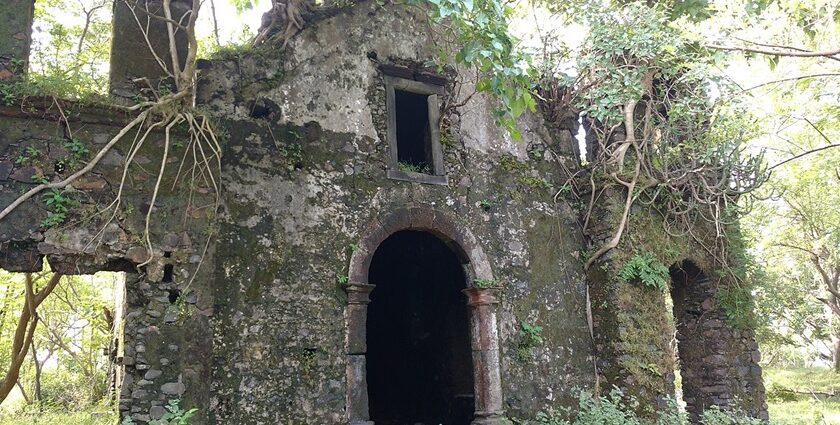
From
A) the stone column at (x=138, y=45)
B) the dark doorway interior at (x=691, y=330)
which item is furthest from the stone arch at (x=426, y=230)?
the dark doorway interior at (x=691, y=330)

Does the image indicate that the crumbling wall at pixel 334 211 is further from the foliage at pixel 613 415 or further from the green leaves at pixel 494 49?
the green leaves at pixel 494 49

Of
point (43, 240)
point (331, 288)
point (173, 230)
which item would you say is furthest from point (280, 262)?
point (43, 240)

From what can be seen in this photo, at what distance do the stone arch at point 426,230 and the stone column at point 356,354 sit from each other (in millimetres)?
173

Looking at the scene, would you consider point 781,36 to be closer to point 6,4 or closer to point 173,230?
point 173,230

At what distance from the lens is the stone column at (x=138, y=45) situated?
5.51 meters

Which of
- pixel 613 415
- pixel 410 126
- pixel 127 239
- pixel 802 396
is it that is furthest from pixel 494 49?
pixel 802 396

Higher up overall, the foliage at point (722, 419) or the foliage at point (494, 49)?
the foliage at point (494, 49)

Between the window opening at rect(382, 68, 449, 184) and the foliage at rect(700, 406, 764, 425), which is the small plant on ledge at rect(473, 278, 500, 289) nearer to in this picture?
the window opening at rect(382, 68, 449, 184)

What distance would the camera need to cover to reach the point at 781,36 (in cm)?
741

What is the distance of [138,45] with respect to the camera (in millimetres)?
5680

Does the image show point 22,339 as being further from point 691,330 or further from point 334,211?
point 691,330

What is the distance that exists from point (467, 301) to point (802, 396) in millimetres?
14341

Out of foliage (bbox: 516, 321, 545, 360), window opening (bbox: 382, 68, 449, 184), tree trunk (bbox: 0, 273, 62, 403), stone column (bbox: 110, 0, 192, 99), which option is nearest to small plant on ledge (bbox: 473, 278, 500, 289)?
foliage (bbox: 516, 321, 545, 360)

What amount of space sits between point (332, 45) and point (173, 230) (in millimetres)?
3345
